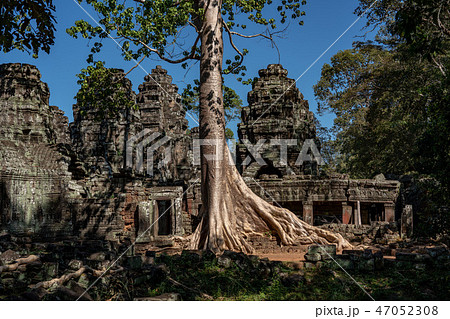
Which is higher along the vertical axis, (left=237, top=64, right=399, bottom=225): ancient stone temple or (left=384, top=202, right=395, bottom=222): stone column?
(left=237, top=64, right=399, bottom=225): ancient stone temple

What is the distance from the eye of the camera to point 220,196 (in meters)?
9.31

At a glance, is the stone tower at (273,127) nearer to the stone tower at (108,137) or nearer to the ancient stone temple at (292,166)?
the ancient stone temple at (292,166)

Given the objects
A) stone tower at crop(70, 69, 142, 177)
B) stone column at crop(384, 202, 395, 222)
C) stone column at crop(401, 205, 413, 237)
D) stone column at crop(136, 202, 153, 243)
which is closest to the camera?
stone column at crop(401, 205, 413, 237)

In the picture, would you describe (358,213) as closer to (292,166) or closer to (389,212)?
(389,212)

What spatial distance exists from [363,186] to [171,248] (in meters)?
7.73

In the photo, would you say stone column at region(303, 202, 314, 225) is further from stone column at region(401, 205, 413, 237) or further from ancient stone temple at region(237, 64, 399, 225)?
stone column at region(401, 205, 413, 237)

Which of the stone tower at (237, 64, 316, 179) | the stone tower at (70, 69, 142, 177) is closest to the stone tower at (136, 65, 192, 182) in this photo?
the stone tower at (70, 69, 142, 177)

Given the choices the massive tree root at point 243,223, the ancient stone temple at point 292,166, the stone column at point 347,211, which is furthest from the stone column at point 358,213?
the massive tree root at point 243,223

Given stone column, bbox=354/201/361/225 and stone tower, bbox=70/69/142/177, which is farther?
stone tower, bbox=70/69/142/177

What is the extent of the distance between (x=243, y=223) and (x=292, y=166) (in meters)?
8.07

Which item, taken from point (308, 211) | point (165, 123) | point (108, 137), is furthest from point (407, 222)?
point (165, 123)

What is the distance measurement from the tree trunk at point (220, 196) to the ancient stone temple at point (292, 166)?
4278mm

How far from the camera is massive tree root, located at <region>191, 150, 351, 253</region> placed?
909cm

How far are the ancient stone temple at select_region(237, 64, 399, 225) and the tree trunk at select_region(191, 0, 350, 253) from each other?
14.0 feet
